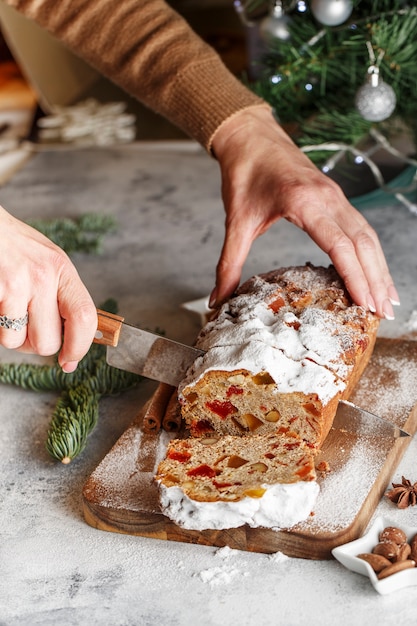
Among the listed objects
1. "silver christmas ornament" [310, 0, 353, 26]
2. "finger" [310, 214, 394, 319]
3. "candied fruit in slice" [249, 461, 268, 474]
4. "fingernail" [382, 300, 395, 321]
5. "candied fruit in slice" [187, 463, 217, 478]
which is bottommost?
"candied fruit in slice" [187, 463, 217, 478]

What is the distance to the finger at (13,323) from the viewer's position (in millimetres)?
1904

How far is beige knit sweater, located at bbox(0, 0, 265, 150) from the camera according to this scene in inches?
107

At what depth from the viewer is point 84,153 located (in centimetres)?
438

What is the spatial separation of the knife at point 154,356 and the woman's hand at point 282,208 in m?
0.33

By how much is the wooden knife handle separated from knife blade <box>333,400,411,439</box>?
0.58 m

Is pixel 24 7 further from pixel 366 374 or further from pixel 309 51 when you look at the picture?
pixel 366 374

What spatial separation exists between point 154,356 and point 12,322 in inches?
17.1

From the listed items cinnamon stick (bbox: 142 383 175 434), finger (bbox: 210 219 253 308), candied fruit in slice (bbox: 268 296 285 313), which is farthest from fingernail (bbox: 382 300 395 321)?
cinnamon stick (bbox: 142 383 175 434)

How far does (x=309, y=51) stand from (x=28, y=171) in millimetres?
1777

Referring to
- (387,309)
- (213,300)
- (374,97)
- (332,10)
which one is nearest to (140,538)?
(213,300)

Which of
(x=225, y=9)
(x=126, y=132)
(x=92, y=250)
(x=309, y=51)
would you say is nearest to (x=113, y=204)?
(x=92, y=250)

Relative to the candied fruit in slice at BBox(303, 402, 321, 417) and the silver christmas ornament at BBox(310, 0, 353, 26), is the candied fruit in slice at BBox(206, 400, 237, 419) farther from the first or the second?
the silver christmas ornament at BBox(310, 0, 353, 26)

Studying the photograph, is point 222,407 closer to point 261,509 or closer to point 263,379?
point 263,379

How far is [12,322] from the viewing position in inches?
76.3
